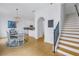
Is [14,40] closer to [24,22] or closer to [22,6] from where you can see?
[24,22]

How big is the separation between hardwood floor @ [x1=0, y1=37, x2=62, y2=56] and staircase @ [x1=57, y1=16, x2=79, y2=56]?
15cm

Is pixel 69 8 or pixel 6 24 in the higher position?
pixel 69 8

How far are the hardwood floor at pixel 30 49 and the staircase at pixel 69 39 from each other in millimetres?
150

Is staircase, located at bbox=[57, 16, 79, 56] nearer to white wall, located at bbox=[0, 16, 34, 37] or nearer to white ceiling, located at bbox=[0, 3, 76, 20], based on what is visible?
white ceiling, located at bbox=[0, 3, 76, 20]

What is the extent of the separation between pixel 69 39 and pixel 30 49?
66 cm

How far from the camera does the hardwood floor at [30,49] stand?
6.48ft

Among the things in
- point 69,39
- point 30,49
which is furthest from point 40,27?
point 69,39

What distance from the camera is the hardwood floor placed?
1977 mm

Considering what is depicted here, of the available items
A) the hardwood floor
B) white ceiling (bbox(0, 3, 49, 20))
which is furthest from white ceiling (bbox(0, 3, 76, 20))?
the hardwood floor

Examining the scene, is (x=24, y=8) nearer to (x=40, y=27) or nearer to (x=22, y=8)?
(x=22, y=8)

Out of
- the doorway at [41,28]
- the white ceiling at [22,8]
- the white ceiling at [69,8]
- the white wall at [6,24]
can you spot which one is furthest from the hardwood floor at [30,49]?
the white ceiling at [69,8]

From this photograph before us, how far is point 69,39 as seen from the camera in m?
1.95

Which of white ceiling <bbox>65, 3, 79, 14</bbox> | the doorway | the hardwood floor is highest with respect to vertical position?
white ceiling <bbox>65, 3, 79, 14</bbox>

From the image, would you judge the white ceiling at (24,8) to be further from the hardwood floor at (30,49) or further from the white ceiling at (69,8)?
the hardwood floor at (30,49)
